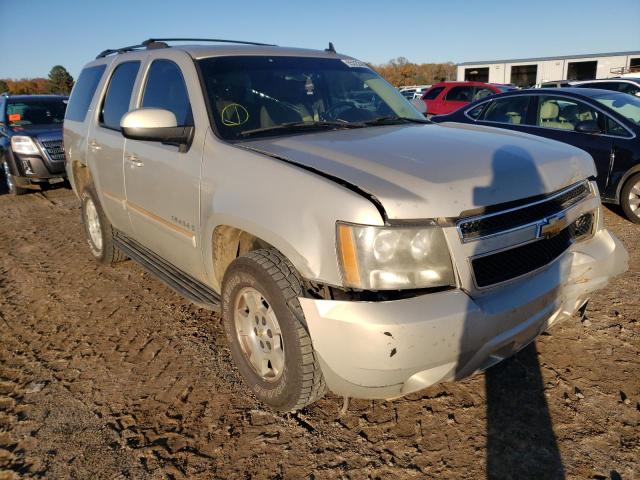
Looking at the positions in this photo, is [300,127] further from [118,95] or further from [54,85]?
[54,85]

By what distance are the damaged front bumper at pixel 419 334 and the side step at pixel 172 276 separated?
118cm

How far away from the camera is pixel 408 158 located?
236cm

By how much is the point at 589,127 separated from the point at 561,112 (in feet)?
2.17

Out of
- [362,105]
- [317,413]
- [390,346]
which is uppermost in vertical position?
[362,105]

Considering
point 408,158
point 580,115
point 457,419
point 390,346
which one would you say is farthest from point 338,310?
point 580,115

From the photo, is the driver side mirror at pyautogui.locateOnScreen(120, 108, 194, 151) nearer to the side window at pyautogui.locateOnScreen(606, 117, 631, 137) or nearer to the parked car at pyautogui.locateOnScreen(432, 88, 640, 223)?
the parked car at pyautogui.locateOnScreen(432, 88, 640, 223)

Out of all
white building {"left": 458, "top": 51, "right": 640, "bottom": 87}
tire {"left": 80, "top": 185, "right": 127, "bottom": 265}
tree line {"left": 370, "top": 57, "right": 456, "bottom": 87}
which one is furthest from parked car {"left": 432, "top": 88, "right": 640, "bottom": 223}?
tree line {"left": 370, "top": 57, "right": 456, "bottom": 87}

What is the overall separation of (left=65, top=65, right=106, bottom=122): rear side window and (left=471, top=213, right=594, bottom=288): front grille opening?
399 cm

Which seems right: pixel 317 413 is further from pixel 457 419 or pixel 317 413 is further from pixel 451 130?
pixel 451 130

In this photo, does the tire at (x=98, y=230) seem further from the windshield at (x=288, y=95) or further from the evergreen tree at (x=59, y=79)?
the evergreen tree at (x=59, y=79)

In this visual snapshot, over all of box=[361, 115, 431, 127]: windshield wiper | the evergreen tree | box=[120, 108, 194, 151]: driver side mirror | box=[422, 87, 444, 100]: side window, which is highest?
the evergreen tree

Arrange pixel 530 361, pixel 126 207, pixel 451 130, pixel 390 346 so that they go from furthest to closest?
pixel 126 207, pixel 451 130, pixel 530 361, pixel 390 346

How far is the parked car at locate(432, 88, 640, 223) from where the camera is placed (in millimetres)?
5832

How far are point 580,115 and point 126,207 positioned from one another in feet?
18.8
